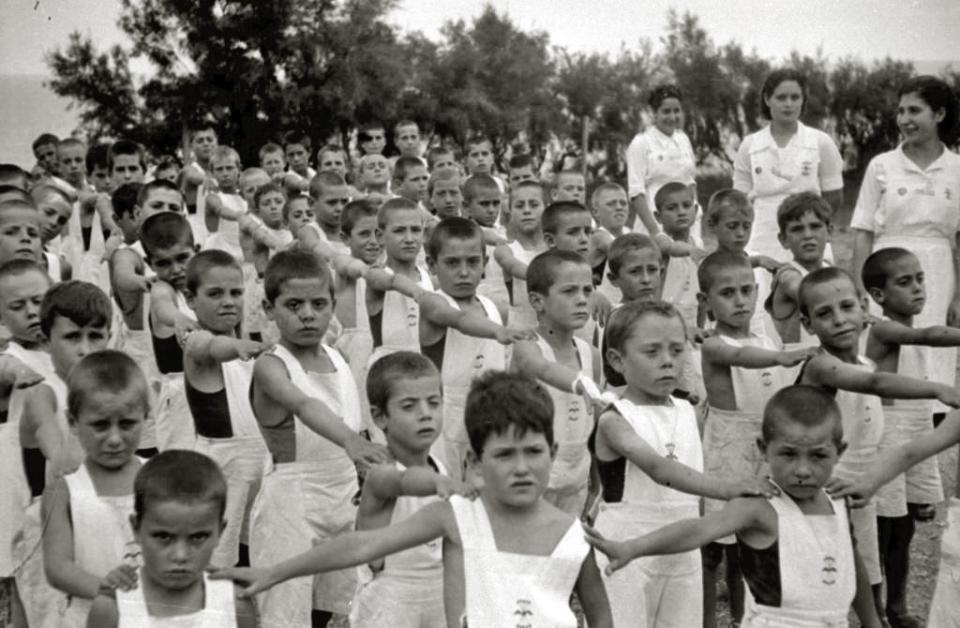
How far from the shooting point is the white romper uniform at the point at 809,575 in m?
3.49

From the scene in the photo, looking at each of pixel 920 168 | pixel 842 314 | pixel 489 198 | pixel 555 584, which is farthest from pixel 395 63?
pixel 555 584

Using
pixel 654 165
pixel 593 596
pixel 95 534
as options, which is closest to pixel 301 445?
pixel 95 534

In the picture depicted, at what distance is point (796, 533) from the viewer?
11.5 ft

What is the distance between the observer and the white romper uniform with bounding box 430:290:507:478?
566cm

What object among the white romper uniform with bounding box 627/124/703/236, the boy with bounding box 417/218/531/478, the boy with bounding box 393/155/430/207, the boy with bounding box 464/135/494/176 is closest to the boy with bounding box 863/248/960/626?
the boy with bounding box 417/218/531/478

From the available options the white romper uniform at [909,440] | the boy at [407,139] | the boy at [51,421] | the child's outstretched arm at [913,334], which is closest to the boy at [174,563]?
the boy at [51,421]

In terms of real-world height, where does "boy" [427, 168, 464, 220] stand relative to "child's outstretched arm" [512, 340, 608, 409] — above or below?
above

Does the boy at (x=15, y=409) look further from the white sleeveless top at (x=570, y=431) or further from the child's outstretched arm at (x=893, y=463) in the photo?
the child's outstretched arm at (x=893, y=463)

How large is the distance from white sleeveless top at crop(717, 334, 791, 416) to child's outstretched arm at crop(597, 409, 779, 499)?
119 centimetres

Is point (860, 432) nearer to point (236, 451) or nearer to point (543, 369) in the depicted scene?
point (543, 369)

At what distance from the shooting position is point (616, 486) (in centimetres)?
408

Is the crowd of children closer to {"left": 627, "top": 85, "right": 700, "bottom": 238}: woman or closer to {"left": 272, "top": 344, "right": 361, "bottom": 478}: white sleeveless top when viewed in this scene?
{"left": 272, "top": 344, "right": 361, "bottom": 478}: white sleeveless top

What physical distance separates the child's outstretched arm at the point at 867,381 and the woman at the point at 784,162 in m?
3.10

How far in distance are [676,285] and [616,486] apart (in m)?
3.40
